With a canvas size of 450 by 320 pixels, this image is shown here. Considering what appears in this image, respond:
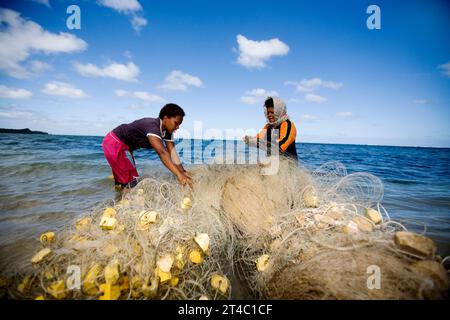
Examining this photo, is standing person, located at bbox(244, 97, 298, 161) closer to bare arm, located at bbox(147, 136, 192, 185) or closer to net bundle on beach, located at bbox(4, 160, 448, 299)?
net bundle on beach, located at bbox(4, 160, 448, 299)

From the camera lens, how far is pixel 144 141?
4.20m

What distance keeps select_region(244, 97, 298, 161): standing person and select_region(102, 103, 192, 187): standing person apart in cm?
139

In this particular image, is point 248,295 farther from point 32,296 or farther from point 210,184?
point 32,296

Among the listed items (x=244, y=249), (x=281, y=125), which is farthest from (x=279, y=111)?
(x=244, y=249)

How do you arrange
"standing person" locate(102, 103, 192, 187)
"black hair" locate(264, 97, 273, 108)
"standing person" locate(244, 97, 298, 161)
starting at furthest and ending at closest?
"black hair" locate(264, 97, 273, 108)
"standing person" locate(244, 97, 298, 161)
"standing person" locate(102, 103, 192, 187)

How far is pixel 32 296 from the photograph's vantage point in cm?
190

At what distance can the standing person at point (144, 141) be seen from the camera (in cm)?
374

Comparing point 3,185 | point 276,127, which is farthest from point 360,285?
point 3,185

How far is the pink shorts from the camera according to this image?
425 centimetres

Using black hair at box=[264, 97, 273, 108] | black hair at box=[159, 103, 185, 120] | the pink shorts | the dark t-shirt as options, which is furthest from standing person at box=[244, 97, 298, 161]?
the pink shorts

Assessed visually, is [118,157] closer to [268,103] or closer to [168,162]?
[168,162]

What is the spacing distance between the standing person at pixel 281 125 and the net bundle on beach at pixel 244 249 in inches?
29.6

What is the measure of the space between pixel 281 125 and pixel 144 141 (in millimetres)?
2649
